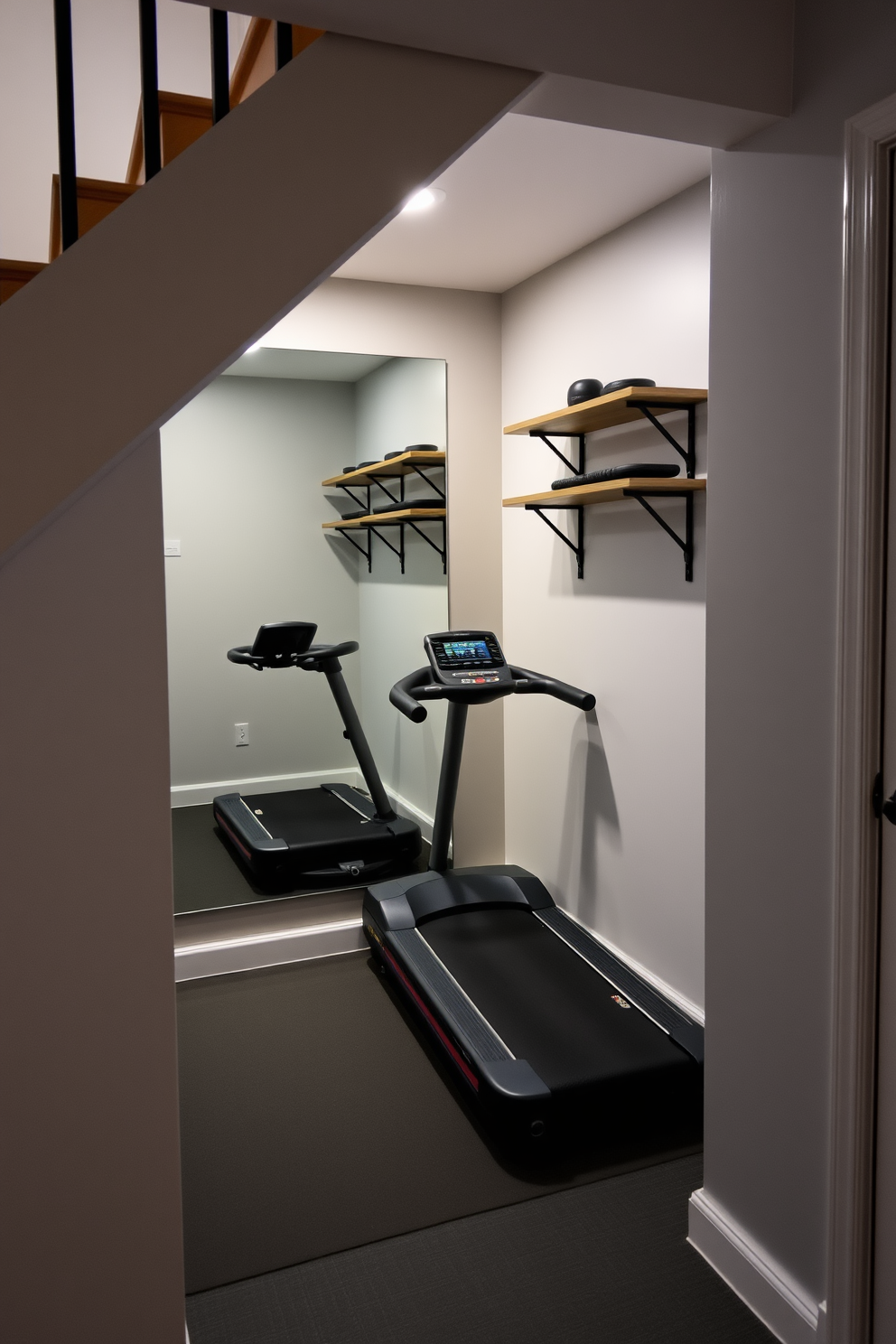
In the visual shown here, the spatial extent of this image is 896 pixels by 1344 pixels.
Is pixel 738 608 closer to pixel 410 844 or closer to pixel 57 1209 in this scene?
pixel 57 1209

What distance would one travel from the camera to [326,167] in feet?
5.22

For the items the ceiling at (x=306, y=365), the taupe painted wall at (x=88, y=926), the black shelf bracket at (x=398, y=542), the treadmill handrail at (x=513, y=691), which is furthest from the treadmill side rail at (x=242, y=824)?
the taupe painted wall at (x=88, y=926)

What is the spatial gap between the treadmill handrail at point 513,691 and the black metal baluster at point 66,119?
79.0 inches

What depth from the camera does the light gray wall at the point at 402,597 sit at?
12.6 feet

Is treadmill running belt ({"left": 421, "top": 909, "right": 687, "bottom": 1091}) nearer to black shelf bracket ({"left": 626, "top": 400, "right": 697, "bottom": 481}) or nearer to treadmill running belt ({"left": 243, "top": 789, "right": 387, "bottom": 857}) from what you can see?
treadmill running belt ({"left": 243, "top": 789, "right": 387, "bottom": 857})

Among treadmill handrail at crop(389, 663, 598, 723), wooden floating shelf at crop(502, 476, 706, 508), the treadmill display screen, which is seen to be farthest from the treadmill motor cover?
wooden floating shelf at crop(502, 476, 706, 508)

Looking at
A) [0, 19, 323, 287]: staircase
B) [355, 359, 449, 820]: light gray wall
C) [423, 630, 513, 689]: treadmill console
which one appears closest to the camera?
[0, 19, 323, 287]: staircase

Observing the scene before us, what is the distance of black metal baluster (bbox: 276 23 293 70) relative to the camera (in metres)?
1.62

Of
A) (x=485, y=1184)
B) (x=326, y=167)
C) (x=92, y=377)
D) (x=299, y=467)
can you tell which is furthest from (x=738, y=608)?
(x=299, y=467)

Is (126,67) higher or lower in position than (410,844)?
higher

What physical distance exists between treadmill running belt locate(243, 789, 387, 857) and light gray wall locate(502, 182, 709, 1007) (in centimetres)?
71

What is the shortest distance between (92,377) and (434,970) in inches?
87.9

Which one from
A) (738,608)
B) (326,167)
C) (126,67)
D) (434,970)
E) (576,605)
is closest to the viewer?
(326,167)

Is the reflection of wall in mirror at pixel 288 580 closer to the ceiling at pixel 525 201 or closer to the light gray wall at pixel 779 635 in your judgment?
the ceiling at pixel 525 201
